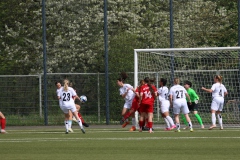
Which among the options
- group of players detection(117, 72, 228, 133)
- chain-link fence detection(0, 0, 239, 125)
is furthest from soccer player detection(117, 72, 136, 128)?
chain-link fence detection(0, 0, 239, 125)

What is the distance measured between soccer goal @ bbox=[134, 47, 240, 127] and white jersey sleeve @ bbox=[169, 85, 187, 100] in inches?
127

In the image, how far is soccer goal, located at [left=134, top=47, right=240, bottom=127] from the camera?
97.7 feet

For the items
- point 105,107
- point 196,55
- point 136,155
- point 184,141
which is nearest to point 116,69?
point 105,107

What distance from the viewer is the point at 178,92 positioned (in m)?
26.2

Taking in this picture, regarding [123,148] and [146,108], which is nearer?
[123,148]

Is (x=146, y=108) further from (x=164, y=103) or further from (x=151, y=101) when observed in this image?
(x=164, y=103)

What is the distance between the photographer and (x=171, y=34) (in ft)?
104

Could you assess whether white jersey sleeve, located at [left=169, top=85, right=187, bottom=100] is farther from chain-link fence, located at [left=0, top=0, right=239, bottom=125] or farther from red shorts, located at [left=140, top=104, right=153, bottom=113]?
chain-link fence, located at [left=0, top=0, right=239, bottom=125]

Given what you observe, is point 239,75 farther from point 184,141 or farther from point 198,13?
point 184,141

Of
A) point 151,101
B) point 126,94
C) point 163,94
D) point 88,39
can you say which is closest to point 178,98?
point 163,94

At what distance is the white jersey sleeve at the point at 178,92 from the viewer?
2611 centimetres

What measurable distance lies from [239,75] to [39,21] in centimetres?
1363

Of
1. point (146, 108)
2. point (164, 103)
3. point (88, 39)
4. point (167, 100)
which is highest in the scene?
point (88, 39)

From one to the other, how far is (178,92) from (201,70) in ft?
16.6
